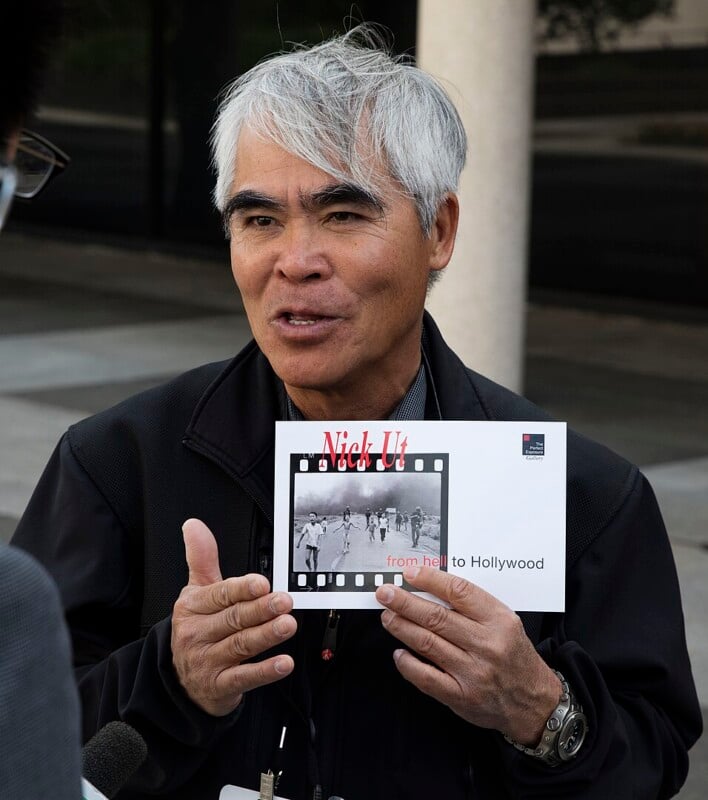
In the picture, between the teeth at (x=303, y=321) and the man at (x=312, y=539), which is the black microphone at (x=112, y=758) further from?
the teeth at (x=303, y=321)

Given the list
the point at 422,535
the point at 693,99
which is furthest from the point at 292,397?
the point at 693,99

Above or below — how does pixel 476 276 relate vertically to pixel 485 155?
below

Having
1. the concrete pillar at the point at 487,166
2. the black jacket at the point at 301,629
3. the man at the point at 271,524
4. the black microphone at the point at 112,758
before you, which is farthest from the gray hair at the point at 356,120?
the concrete pillar at the point at 487,166

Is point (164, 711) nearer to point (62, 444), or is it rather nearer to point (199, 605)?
point (199, 605)

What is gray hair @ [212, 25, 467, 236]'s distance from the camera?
229 cm

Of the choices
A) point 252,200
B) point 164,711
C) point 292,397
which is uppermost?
point 252,200

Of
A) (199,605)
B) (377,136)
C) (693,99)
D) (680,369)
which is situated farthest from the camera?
(693,99)

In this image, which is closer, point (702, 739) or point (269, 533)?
point (269, 533)

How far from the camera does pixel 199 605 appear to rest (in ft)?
6.81

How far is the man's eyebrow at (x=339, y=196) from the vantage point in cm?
230

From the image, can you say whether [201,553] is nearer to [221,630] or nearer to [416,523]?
[221,630]

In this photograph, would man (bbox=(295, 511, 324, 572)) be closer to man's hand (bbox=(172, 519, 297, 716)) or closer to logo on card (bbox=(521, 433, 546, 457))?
man's hand (bbox=(172, 519, 297, 716))

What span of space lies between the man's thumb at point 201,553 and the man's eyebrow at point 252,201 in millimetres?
502

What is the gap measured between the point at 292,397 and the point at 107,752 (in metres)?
0.82
